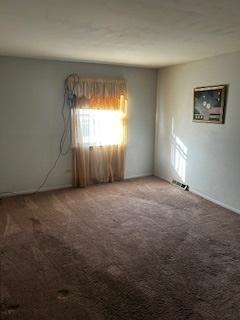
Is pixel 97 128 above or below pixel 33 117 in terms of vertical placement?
below

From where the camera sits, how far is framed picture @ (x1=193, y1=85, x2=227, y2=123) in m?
4.02

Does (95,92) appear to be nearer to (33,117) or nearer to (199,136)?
(33,117)

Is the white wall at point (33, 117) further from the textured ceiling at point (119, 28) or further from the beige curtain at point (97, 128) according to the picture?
the textured ceiling at point (119, 28)

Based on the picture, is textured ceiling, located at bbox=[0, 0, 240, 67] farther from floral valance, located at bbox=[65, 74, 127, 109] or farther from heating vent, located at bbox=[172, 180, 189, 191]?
heating vent, located at bbox=[172, 180, 189, 191]

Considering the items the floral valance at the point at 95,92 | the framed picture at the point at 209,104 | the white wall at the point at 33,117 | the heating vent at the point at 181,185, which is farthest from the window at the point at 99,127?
the framed picture at the point at 209,104

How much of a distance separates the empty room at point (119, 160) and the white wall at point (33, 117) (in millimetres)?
20

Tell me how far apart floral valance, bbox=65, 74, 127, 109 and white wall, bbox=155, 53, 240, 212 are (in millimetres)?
965

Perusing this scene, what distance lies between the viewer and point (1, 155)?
4406mm

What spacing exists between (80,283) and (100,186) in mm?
2847

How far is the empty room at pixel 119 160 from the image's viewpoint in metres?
2.18

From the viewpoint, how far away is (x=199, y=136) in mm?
4570

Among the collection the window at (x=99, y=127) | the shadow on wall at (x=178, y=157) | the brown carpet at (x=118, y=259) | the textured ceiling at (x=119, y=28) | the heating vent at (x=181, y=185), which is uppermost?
the textured ceiling at (x=119, y=28)

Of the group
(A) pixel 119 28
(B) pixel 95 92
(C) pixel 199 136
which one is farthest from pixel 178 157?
(A) pixel 119 28

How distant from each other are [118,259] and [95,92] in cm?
321
